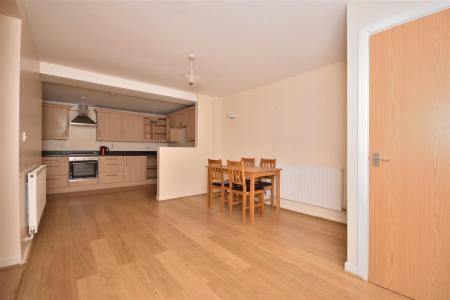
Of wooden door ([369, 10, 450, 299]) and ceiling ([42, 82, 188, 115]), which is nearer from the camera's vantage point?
→ wooden door ([369, 10, 450, 299])

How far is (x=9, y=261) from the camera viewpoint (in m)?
1.71

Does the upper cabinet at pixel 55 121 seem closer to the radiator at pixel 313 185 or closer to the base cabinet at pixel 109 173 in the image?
the base cabinet at pixel 109 173

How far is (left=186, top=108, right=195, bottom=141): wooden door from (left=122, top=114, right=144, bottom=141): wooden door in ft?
5.95

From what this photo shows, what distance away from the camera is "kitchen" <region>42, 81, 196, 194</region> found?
4.63 meters

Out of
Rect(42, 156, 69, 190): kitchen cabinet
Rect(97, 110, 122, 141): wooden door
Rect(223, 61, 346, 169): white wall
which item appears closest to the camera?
Rect(223, 61, 346, 169): white wall

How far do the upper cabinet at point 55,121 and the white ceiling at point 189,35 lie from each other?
261cm

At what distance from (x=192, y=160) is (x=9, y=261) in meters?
3.20

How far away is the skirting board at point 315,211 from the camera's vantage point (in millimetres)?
2878

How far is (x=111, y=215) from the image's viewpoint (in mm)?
3145

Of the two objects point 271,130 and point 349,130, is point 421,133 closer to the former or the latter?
point 349,130

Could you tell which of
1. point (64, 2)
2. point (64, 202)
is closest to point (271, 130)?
point (64, 2)

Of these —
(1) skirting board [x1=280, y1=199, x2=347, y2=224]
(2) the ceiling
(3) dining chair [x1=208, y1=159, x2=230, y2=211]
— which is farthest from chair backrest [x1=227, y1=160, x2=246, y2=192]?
(2) the ceiling

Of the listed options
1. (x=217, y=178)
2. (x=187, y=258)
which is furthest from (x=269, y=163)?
(x=187, y=258)

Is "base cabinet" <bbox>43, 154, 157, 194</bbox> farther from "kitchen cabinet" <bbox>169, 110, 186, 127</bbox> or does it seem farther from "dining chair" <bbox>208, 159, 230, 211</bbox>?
"dining chair" <bbox>208, 159, 230, 211</bbox>
